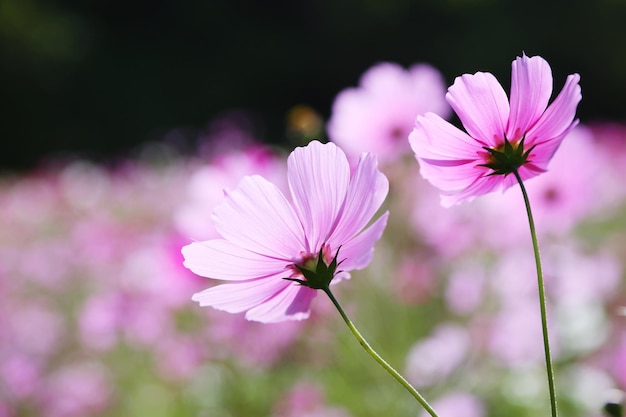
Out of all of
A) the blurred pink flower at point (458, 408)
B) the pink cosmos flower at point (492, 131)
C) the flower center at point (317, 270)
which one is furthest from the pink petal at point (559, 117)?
the blurred pink flower at point (458, 408)

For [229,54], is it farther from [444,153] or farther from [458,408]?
[444,153]

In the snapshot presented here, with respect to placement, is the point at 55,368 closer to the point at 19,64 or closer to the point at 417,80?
the point at 417,80

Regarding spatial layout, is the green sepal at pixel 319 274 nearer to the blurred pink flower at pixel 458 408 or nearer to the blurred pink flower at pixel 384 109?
the blurred pink flower at pixel 384 109

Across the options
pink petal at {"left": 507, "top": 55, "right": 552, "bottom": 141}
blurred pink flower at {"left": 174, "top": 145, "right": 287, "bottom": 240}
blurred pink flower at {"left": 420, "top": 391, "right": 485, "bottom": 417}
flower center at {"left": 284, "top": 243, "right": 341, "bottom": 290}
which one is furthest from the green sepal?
blurred pink flower at {"left": 420, "top": 391, "right": 485, "bottom": 417}

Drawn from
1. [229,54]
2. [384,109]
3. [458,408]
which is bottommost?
[458,408]

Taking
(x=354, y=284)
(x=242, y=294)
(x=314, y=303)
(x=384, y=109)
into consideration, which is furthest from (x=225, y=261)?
(x=354, y=284)

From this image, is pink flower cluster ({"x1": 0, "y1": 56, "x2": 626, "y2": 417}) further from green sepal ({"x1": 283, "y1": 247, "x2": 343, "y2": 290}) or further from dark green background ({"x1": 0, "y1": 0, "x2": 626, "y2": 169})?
dark green background ({"x1": 0, "y1": 0, "x2": 626, "y2": 169})

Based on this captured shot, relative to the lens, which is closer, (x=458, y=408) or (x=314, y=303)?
(x=458, y=408)

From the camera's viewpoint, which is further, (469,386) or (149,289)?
(149,289)

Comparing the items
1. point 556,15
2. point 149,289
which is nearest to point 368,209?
point 149,289
